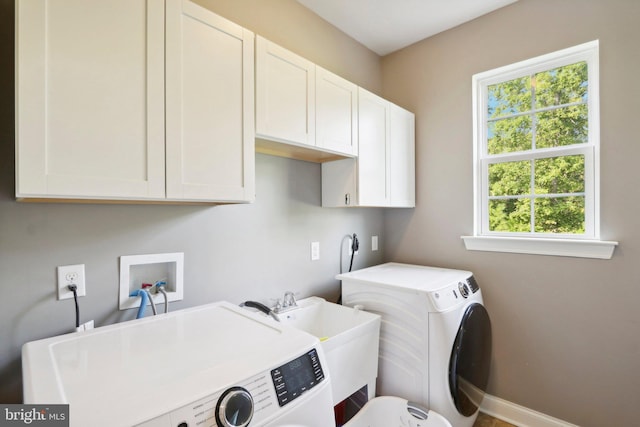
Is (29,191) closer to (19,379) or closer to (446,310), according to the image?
(19,379)

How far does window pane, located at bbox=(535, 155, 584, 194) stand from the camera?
71.7 inches

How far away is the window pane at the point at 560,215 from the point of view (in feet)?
5.94

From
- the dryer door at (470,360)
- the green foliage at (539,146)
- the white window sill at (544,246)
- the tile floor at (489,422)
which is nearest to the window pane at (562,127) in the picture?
the green foliage at (539,146)

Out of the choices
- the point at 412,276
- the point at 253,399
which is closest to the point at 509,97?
the point at 412,276

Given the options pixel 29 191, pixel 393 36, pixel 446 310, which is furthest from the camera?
pixel 393 36

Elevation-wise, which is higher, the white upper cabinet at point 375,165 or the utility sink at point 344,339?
the white upper cabinet at point 375,165

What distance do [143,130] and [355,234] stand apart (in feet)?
5.40

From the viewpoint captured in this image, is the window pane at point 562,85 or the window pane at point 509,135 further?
the window pane at point 509,135

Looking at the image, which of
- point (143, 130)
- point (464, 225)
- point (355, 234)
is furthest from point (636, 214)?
point (143, 130)

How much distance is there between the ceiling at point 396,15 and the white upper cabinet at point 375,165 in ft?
1.92

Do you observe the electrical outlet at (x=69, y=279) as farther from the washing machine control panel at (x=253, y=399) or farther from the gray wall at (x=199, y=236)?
the washing machine control panel at (x=253, y=399)

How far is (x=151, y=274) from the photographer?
131 cm

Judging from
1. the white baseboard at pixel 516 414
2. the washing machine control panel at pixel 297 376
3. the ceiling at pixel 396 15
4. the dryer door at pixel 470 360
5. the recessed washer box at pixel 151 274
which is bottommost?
the white baseboard at pixel 516 414

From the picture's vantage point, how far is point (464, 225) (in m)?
2.18
